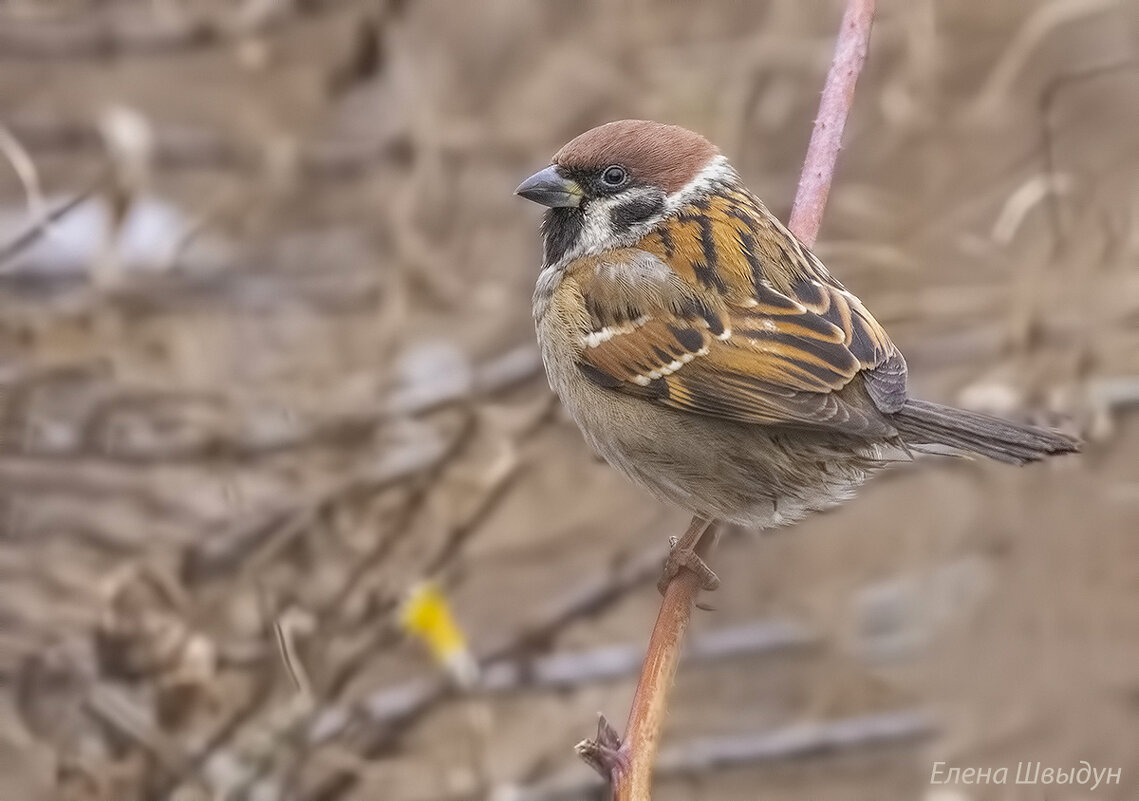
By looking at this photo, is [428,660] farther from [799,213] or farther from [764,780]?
[799,213]

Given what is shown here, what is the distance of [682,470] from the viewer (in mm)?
3129

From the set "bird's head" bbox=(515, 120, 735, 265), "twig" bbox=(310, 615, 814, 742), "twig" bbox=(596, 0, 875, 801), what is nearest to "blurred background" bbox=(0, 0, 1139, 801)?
"twig" bbox=(310, 615, 814, 742)

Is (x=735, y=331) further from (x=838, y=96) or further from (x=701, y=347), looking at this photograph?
(x=838, y=96)

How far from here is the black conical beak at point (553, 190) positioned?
3.26 m

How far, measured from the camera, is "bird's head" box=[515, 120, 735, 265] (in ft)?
10.8

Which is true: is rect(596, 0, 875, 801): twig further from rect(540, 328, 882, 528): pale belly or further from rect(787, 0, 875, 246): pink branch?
rect(540, 328, 882, 528): pale belly

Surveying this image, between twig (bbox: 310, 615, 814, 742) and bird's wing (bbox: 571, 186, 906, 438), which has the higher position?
bird's wing (bbox: 571, 186, 906, 438)

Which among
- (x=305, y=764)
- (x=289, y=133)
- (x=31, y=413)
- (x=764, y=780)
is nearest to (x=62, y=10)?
(x=289, y=133)

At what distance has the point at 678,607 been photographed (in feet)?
8.80

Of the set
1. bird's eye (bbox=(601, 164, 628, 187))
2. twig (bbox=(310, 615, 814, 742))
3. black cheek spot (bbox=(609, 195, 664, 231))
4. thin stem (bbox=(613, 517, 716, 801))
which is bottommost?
twig (bbox=(310, 615, 814, 742))

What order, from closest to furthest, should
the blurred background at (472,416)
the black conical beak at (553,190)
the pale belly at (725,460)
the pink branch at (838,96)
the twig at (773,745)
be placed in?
the pink branch at (838,96)
the pale belly at (725,460)
the black conical beak at (553,190)
the blurred background at (472,416)
the twig at (773,745)

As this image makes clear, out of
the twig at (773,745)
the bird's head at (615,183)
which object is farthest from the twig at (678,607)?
the twig at (773,745)

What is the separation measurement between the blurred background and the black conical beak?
1056mm

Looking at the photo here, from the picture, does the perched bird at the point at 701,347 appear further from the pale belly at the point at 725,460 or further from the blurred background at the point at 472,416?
the blurred background at the point at 472,416
